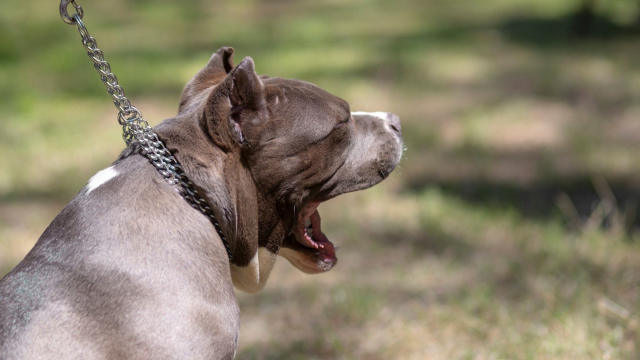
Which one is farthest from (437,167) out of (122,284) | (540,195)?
(122,284)

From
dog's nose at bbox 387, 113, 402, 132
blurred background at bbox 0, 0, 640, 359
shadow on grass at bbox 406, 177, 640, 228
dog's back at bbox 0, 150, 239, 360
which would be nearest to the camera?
dog's back at bbox 0, 150, 239, 360

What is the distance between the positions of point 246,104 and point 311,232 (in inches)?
32.4

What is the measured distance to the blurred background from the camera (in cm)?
376

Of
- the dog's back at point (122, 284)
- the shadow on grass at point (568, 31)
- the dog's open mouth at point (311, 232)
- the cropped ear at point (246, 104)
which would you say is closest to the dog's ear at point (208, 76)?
the cropped ear at point (246, 104)

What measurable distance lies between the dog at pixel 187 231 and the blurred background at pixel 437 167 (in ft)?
2.52

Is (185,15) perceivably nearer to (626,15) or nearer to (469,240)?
(626,15)

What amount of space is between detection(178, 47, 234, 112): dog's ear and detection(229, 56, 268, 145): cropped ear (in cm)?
37

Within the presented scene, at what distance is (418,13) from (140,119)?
41.3ft

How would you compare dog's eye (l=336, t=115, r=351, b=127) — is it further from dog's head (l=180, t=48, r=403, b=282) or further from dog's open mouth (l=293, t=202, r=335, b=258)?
dog's open mouth (l=293, t=202, r=335, b=258)

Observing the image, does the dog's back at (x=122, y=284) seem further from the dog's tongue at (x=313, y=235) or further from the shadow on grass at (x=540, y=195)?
the shadow on grass at (x=540, y=195)

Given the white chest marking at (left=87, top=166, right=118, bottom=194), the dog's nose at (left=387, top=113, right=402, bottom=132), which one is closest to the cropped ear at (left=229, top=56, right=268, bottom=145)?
the white chest marking at (left=87, top=166, right=118, bottom=194)

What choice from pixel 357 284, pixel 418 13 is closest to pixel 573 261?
pixel 357 284

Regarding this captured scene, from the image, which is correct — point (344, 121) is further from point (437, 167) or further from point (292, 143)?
point (437, 167)

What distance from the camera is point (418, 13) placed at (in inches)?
561
